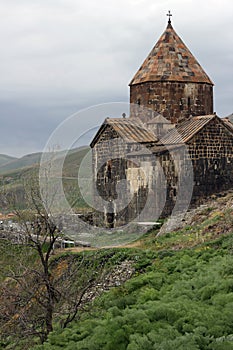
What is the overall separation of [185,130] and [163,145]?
1038 millimetres

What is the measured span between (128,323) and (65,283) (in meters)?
3.23

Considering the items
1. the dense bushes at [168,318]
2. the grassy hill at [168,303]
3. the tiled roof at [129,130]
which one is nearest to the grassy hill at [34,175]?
the tiled roof at [129,130]

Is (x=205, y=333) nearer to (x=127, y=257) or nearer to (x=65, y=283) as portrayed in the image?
(x=65, y=283)

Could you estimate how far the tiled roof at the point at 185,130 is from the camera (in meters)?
20.1

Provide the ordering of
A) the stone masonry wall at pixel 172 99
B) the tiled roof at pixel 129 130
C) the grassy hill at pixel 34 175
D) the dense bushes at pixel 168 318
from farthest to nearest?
the stone masonry wall at pixel 172 99 < the tiled roof at pixel 129 130 < the grassy hill at pixel 34 175 < the dense bushes at pixel 168 318

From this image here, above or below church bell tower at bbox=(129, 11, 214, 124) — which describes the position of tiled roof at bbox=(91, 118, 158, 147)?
below

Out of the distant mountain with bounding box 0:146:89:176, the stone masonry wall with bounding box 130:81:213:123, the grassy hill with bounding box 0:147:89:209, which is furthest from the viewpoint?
the stone masonry wall with bounding box 130:81:213:123

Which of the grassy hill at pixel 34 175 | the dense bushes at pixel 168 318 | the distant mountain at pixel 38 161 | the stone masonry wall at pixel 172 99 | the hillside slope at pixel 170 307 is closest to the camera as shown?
the dense bushes at pixel 168 318

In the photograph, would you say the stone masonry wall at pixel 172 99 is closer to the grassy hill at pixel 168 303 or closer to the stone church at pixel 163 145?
the stone church at pixel 163 145

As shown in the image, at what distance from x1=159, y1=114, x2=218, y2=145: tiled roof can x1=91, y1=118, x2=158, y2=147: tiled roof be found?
27.0 inches

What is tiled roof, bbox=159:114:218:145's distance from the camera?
20.1 metres

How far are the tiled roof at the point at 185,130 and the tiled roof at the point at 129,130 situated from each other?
69cm

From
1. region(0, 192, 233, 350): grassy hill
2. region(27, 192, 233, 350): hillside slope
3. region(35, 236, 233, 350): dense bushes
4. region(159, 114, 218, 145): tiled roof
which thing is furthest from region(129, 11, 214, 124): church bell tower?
region(35, 236, 233, 350): dense bushes

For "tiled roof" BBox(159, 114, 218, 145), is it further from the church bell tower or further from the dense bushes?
the dense bushes
